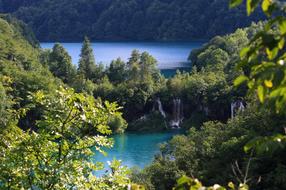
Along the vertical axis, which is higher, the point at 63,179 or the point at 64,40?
the point at 63,179

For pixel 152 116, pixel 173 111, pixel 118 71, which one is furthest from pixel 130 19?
pixel 152 116

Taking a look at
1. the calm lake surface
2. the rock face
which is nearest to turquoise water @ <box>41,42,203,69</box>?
the calm lake surface

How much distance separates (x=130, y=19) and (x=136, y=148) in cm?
8911

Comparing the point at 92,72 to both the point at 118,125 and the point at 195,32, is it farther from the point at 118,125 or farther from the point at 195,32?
the point at 195,32

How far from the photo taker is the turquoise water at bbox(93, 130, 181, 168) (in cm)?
3381

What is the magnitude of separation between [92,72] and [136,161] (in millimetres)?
22800

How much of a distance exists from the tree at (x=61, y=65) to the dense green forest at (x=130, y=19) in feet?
189

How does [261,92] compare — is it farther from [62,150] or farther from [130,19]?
[130,19]

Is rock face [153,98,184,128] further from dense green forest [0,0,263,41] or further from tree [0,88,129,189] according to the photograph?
dense green forest [0,0,263,41]

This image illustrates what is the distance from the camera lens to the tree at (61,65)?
55.5m

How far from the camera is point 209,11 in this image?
115 m

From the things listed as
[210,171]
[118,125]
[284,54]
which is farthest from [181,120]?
[284,54]

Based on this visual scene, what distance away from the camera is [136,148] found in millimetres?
38062

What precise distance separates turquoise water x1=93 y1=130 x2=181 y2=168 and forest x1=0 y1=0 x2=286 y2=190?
1979 mm
